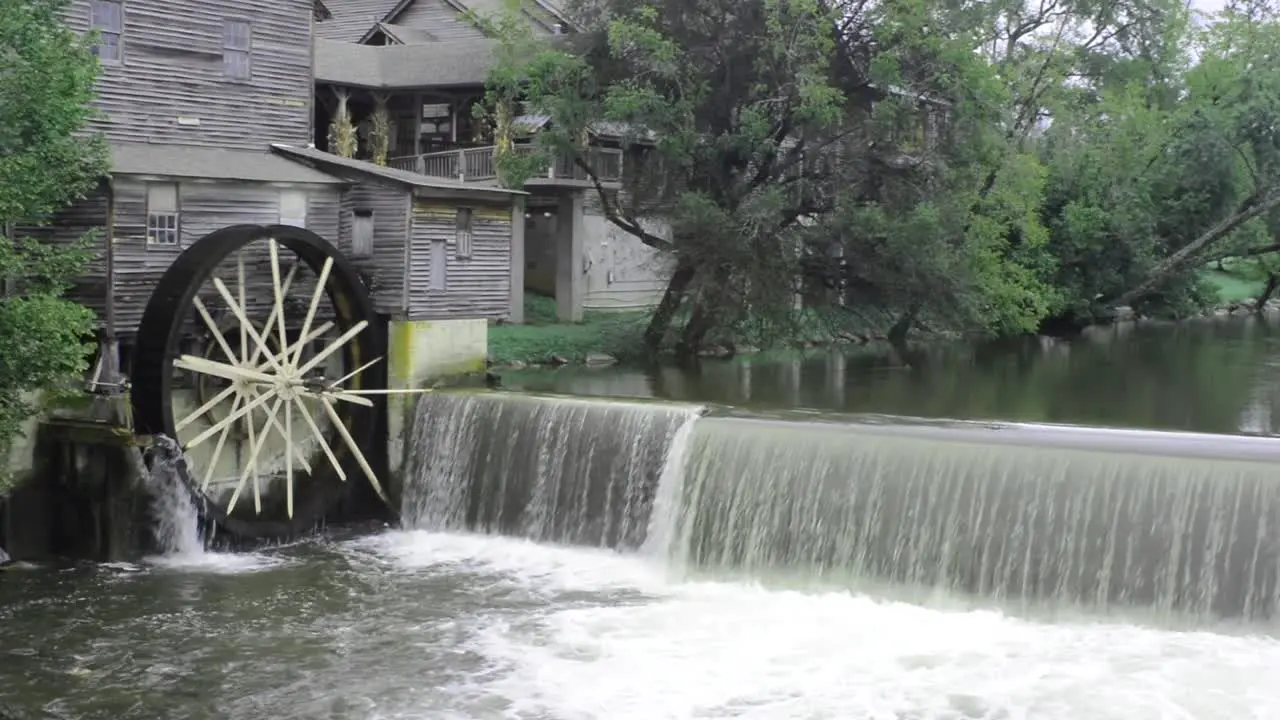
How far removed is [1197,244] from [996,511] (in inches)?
1105

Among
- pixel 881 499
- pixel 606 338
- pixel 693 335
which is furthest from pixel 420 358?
pixel 693 335

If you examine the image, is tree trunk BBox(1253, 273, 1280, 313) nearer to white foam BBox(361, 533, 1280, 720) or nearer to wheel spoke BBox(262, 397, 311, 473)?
wheel spoke BBox(262, 397, 311, 473)

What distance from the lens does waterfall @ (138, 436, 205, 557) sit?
57.8 feet

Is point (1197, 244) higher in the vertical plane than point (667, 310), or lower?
higher

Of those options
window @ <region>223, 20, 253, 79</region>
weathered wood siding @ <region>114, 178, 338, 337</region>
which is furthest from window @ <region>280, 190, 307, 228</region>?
window @ <region>223, 20, 253, 79</region>

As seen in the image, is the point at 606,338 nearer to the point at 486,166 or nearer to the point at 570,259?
the point at 570,259

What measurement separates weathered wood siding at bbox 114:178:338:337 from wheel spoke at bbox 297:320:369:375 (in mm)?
894

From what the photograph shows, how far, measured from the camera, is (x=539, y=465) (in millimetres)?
19141

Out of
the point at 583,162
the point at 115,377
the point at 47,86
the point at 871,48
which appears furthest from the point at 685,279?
the point at 47,86

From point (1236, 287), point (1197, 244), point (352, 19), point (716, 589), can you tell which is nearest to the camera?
point (716, 589)

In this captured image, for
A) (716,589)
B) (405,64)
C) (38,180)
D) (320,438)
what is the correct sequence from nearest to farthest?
1. (38,180)
2. (716,589)
3. (320,438)
4. (405,64)

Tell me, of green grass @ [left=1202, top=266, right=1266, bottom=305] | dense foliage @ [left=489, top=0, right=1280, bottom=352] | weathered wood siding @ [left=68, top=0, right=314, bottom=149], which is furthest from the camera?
green grass @ [left=1202, top=266, right=1266, bottom=305]

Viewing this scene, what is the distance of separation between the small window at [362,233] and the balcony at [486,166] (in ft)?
31.9

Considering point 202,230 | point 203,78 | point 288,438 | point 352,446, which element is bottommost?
point 352,446
